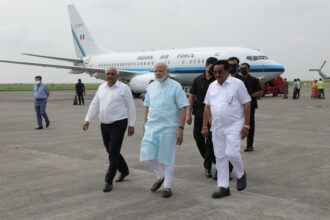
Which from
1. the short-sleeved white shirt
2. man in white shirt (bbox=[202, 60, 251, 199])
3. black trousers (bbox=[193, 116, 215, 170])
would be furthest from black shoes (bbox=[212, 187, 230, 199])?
black trousers (bbox=[193, 116, 215, 170])

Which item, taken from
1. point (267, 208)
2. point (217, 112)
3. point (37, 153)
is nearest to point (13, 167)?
point (37, 153)

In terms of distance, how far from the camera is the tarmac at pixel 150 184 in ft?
13.7

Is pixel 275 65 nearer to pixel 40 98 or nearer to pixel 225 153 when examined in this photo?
pixel 40 98

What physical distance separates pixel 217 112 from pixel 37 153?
4396 millimetres

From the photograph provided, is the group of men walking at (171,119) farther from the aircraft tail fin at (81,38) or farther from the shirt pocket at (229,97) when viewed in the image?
the aircraft tail fin at (81,38)

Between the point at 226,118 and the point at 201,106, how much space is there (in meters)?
1.20

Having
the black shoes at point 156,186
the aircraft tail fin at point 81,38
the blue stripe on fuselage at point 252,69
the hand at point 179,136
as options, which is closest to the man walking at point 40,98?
the black shoes at point 156,186

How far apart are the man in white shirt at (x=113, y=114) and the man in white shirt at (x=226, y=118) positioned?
4.01 ft

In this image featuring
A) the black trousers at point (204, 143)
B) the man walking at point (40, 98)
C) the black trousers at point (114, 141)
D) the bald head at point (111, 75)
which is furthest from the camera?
the man walking at point (40, 98)

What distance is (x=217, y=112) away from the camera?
15.4ft

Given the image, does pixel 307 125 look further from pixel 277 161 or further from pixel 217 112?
pixel 217 112

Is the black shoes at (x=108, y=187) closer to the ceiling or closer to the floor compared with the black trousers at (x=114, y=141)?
closer to the floor

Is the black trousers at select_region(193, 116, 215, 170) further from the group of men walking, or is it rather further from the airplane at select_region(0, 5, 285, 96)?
the airplane at select_region(0, 5, 285, 96)

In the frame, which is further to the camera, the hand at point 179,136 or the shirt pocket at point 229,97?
the hand at point 179,136
